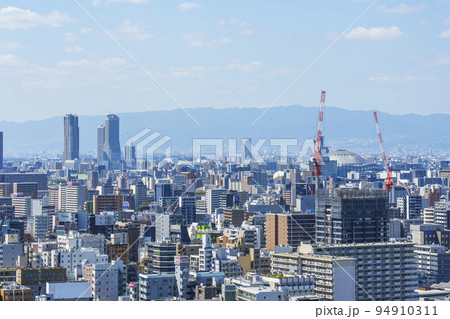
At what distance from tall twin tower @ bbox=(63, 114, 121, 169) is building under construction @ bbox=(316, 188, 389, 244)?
11.8 meters

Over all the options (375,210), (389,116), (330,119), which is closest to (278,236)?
(375,210)

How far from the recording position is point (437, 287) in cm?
840

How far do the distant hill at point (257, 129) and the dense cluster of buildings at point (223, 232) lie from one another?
24.1 inches

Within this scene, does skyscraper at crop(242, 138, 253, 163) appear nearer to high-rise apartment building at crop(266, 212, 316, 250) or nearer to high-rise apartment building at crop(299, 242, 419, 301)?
high-rise apartment building at crop(266, 212, 316, 250)

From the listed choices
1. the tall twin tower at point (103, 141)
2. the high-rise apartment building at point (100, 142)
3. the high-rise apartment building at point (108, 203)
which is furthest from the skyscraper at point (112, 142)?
the high-rise apartment building at point (108, 203)

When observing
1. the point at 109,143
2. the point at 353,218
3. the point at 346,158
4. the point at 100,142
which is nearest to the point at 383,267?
the point at 353,218

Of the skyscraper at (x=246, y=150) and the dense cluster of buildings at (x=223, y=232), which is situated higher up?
the skyscraper at (x=246, y=150)

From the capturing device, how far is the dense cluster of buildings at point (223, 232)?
7.00 metres

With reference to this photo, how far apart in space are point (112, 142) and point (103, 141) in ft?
5.89

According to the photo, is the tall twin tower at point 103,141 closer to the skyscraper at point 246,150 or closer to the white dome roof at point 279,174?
the white dome roof at point 279,174

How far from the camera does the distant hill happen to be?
16078 millimetres

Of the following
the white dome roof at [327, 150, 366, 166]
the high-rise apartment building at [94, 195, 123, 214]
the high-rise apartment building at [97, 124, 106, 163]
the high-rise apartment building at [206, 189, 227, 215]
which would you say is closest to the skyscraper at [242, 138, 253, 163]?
the high-rise apartment building at [206, 189, 227, 215]

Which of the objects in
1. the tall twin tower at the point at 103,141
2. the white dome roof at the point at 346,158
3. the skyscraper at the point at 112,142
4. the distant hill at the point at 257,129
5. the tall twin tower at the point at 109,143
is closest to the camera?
the distant hill at the point at 257,129

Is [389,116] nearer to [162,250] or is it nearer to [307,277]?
[162,250]
